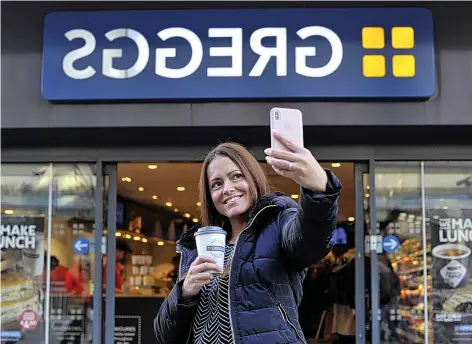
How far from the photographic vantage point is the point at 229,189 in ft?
7.25

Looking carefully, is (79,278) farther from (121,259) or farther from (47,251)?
(121,259)

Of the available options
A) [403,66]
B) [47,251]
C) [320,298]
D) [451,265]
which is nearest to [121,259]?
[320,298]

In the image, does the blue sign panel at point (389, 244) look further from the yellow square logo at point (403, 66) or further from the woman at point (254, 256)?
the woman at point (254, 256)

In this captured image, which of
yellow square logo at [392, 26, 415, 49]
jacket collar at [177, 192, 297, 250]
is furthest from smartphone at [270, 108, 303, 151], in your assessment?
yellow square logo at [392, 26, 415, 49]

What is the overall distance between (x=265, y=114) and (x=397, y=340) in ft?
7.27

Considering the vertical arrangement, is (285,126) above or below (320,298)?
above

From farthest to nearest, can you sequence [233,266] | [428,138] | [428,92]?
[428,138] < [428,92] < [233,266]

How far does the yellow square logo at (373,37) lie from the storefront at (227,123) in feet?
0.04

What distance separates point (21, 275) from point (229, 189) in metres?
4.24

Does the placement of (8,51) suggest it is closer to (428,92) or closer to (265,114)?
(265,114)

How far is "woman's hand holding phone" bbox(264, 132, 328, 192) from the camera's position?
177cm

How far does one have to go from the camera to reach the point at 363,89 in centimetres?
536

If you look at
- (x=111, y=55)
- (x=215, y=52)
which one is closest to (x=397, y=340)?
(x=215, y=52)

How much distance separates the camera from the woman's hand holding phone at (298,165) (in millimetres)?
1771
